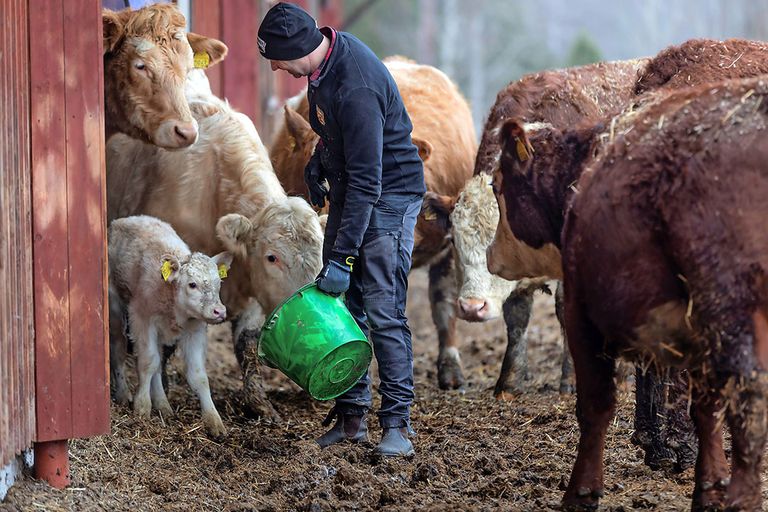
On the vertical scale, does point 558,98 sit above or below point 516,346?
above

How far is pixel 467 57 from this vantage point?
4559 centimetres

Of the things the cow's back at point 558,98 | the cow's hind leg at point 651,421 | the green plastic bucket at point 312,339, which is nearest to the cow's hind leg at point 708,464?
the cow's hind leg at point 651,421

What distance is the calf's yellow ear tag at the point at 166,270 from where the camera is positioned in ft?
20.3

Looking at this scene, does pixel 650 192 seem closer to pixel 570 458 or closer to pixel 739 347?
pixel 739 347

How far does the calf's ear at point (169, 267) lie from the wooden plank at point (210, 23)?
13.6 feet

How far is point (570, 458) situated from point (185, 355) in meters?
2.34

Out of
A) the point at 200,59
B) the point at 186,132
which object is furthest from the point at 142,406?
the point at 200,59

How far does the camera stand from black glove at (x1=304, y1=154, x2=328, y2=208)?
19.7 ft

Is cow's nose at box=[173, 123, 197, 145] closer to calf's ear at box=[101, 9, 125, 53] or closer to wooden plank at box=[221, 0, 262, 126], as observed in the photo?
calf's ear at box=[101, 9, 125, 53]

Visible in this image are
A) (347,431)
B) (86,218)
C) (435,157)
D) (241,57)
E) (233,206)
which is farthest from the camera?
(241,57)

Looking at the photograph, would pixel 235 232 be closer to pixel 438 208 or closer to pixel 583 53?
pixel 438 208

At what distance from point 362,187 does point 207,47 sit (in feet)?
7.70

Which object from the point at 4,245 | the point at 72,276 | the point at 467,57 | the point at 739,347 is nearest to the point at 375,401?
the point at 72,276

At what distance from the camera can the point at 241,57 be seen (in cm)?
1275
